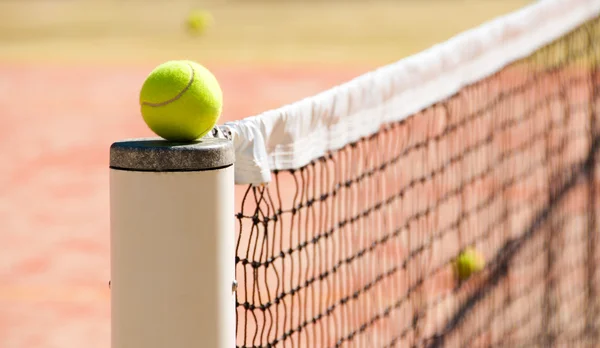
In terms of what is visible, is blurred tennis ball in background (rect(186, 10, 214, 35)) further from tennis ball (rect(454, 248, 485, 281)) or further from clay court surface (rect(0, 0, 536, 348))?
tennis ball (rect(454, 248, 485, 281))

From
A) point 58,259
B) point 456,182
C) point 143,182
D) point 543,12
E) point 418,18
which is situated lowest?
point 58,259

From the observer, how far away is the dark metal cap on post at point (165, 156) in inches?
51.9

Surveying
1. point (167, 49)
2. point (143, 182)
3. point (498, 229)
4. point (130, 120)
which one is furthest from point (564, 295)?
point (167, 49)

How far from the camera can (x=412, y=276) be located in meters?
4.85

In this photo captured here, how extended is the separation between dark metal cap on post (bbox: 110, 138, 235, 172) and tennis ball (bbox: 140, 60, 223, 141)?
0.05 meters

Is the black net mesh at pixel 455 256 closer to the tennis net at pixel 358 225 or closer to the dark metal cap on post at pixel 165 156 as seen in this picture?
the tennis net at pixel 358 225

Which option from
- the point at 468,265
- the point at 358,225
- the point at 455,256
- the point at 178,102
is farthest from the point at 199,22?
the point at 178,102

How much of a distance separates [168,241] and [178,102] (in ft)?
0.66

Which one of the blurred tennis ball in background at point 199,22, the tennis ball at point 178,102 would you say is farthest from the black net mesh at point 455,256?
the blurred tennis ball in background at point 199,22

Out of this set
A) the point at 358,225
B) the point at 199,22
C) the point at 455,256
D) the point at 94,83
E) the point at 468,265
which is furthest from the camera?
A: the point at 199,22

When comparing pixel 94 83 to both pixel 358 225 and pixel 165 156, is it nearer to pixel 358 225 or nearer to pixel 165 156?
pixel 358 225

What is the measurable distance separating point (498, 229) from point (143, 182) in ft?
13.6

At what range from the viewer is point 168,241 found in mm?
1326

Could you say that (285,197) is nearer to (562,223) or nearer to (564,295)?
(562,223)
